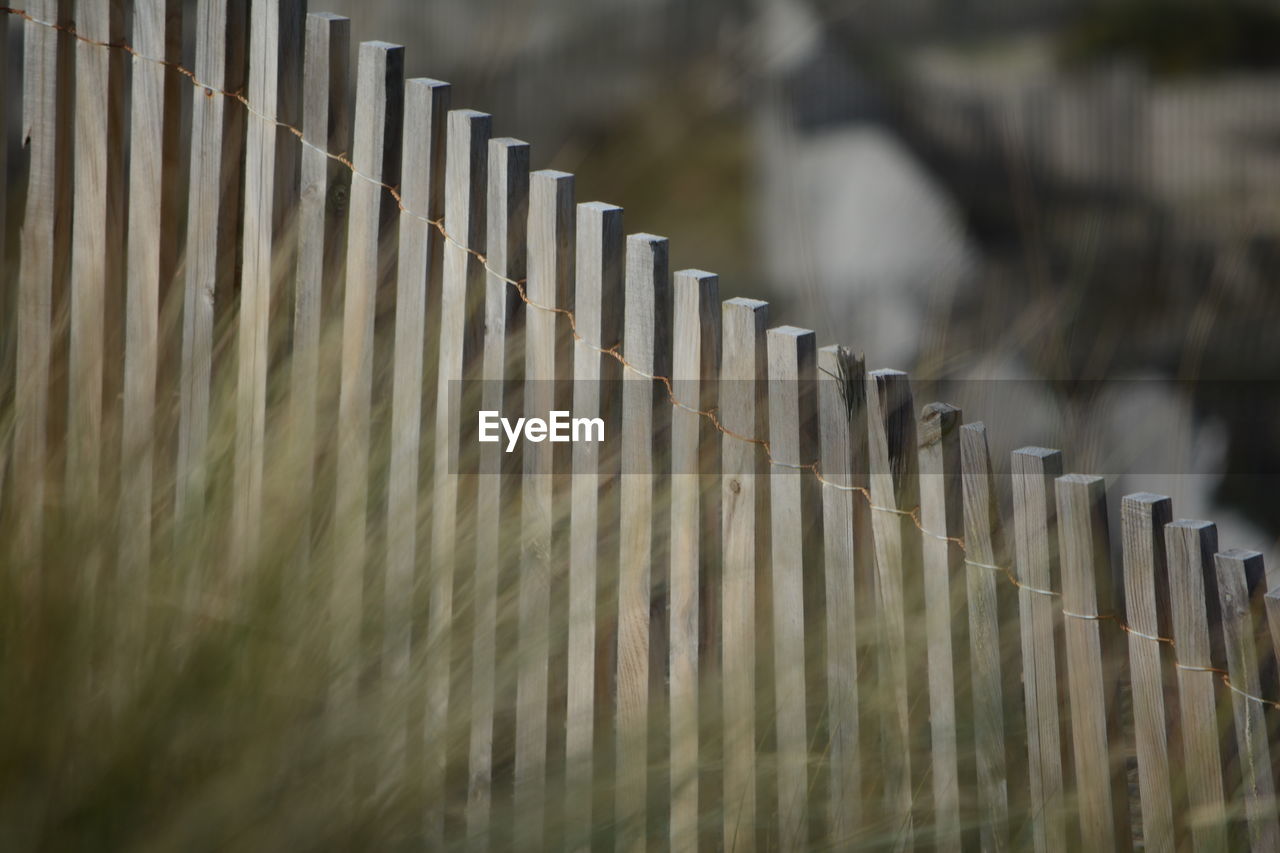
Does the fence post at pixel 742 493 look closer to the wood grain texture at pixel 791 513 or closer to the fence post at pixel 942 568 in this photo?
the wood grain texture at pixel 791 513

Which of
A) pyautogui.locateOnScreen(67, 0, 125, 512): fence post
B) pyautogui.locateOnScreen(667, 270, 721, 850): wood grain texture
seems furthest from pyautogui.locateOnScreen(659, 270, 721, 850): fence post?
pyautogui.locateOnScreen(67, 0, 125, 512): fence post

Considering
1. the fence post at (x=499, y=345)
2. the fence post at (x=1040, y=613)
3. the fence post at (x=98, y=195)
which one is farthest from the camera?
the fence post at (x=98, y=195)

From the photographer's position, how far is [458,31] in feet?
12.4

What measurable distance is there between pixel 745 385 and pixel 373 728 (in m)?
0.85

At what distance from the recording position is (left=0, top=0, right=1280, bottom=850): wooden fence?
5.15 feet

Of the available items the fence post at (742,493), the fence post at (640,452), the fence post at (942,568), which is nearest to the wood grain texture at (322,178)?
the fence post at (640,452)

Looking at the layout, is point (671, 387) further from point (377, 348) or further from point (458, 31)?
point (458, 31)

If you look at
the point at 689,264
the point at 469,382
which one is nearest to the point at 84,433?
the point at 469,382

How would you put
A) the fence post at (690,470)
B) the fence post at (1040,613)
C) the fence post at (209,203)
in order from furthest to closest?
the fence post at (209,203) → the fence post at (690,470) → the fence post at (1040,613)

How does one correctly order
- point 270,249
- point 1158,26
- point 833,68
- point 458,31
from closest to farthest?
point 270,249 < point 1158,26 < point 833,68 < point 458,31

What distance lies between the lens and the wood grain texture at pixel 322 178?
218 cm

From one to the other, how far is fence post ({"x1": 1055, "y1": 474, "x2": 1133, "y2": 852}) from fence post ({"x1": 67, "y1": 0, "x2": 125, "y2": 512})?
5.56ft

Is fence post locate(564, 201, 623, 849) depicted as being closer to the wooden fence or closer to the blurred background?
the wooden fence

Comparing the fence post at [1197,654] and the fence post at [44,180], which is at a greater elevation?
the fence post at [44,180]
